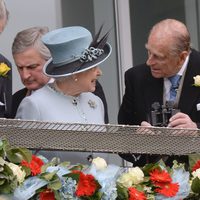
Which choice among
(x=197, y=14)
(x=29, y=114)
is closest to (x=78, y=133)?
(x=29, y=114)

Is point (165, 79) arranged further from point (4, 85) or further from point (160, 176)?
point (160, 176)

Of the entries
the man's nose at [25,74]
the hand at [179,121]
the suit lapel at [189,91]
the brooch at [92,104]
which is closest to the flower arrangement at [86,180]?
the hand at [179,121]

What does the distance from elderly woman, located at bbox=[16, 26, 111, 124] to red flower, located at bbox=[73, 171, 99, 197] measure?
1.08 m

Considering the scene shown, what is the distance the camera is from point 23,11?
740cm

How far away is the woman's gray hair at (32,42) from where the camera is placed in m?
5.23

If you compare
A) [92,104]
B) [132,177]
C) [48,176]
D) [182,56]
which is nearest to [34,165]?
Result: [48,176]

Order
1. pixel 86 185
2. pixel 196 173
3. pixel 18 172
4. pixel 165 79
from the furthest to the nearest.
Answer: pixel 165 79 < pixel 196 173 < pixel 86 185 < pixel 18 172

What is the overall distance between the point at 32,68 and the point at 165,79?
754 millimetres

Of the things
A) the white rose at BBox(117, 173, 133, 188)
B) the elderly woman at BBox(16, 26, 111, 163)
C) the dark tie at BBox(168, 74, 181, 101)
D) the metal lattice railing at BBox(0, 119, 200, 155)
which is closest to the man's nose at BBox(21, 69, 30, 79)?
the elderly woman at BBox(16, 26, 111, 163)

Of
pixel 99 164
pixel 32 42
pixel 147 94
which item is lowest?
pixel 147 94

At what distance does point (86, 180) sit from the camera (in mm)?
3371

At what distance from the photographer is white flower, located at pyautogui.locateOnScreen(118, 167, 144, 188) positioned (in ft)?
11.5

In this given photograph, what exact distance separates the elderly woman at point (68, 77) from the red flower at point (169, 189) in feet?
3.28

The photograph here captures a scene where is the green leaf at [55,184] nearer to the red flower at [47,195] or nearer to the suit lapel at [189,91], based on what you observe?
the red flower at [47,195]
